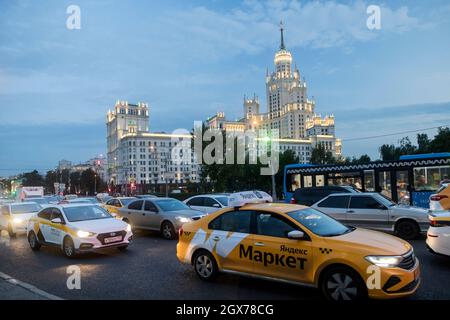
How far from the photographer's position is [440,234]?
7.92 meters

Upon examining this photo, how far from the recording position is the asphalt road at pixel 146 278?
6488mm

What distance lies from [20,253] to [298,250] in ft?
31.1

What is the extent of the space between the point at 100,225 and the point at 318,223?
21.8ft

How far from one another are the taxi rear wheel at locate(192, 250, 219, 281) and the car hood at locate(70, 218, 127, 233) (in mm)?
4017

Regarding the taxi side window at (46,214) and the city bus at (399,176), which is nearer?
the taxi side window at (46,214)

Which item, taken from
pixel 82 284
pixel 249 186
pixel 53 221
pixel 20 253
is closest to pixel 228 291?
pixel 82 284

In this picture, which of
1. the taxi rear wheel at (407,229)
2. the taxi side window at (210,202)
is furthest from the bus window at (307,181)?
the taxi rear wheel at (407,229)

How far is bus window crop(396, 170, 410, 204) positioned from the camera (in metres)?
18.3

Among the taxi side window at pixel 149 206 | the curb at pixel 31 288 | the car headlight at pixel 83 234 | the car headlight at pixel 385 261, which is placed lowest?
the curb at pixel 31 288

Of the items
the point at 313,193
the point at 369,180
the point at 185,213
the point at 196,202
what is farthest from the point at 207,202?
the point at 369,180

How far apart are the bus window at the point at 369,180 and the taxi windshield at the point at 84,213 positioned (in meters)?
13.8

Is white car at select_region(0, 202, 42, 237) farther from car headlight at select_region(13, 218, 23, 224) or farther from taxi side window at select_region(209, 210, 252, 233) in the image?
taxi side window at select_region(209, 210, 252, 233)

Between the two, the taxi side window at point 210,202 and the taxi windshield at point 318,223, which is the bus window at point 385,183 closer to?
the taxi side window at point 210,202
